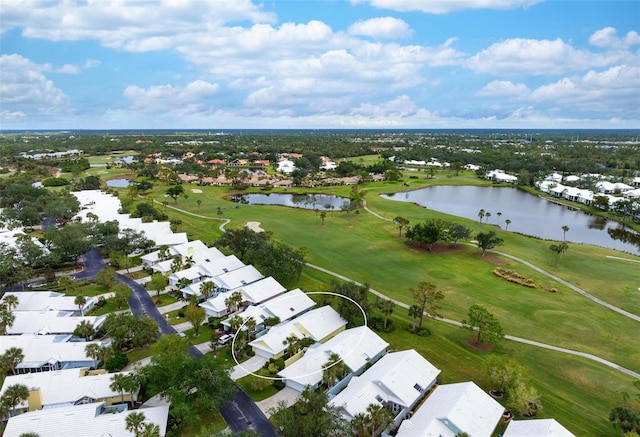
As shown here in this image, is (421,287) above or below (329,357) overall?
above

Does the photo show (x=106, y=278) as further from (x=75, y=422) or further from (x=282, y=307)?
(x=75, y=422)

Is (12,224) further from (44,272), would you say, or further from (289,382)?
(289,382)

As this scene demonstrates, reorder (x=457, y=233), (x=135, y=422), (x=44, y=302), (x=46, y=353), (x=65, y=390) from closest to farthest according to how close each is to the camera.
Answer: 1. (x=135, y=422)
2. (x=65, y=390)
3. (x=46, y=353)
4. (x=44, y=302)
5. (x=457, y=233)

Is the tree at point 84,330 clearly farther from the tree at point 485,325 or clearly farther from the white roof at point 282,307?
the tree at point 485,325

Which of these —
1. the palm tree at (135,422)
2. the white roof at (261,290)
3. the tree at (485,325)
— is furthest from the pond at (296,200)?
the palm tree at (135,422)

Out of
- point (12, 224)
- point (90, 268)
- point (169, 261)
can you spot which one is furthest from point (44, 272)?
point (12, 224)

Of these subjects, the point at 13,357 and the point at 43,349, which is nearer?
the point at 13,357

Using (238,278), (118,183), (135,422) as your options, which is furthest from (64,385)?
(118,183)
